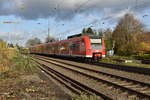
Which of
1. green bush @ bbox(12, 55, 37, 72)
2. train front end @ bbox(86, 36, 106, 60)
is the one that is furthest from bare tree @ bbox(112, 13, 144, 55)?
green bush @ bbox(12, 55, 37, 72)

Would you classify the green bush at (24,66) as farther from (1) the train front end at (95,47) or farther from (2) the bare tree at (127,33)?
(2) the bare tree at (127,33)

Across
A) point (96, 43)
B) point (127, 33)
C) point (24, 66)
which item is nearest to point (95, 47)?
point (96, 43)

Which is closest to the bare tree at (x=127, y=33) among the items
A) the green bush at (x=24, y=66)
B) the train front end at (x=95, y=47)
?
the train front end at (x=95, y=47)

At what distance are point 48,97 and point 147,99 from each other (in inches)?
129

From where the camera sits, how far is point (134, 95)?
285 inches

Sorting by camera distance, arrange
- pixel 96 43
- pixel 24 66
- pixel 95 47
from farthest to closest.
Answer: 1. pixel 96 43
2. pixel 95 47
3. pixel 24 66

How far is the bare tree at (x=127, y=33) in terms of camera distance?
44.4m

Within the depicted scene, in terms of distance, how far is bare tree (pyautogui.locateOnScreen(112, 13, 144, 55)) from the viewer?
4442 cm

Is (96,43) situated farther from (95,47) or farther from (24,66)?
(24,66)

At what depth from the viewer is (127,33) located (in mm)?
46781

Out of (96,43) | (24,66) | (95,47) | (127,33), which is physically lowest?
(24,66)

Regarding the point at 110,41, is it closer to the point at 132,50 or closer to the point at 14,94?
the point at 132,50

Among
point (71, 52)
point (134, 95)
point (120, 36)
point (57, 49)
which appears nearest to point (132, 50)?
point (120, 36)

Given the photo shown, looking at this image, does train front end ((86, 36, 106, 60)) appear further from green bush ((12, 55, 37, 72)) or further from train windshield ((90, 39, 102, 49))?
green bush ((12, 55, 37, 72))
